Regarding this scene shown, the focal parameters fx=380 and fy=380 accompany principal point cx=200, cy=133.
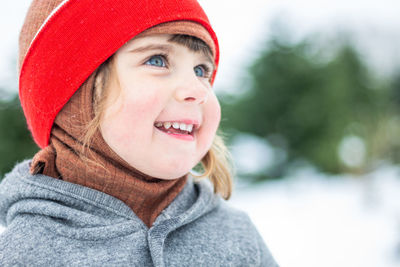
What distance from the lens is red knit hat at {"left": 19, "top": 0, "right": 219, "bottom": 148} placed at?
1226 mm

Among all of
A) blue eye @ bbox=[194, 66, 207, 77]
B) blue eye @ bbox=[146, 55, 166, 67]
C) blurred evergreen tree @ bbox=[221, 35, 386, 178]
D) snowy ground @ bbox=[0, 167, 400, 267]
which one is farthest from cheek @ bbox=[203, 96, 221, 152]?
blurred evergreen tree @ bbox=[221, 35, 386, 178]

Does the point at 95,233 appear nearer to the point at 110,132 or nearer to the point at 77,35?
the point at 110,132

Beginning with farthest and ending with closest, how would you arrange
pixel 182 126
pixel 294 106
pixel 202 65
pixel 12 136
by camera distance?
1. pixel 294 106
2. pixel 12 136
3. pixel 202 65
4. pixel 182 126

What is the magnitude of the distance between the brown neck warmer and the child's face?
0.05 metres

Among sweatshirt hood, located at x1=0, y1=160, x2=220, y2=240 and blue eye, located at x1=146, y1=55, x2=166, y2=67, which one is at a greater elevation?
blue eye, located at x1=146, y1=55, x2=166, y2=67

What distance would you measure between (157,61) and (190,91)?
0.49ft

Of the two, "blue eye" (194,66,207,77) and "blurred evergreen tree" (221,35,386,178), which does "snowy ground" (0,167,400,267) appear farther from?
"blue eye" (194,66,207,77)

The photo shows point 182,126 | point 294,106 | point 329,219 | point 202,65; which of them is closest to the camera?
point 182,126

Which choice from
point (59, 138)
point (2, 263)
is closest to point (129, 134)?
point (59, 138)

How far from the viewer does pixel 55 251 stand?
1156mm

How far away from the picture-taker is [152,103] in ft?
3.95

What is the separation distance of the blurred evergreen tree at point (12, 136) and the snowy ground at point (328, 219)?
A: 141 inches

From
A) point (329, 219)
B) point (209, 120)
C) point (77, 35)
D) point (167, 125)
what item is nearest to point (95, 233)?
point (167, 125)

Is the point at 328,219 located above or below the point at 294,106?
below
